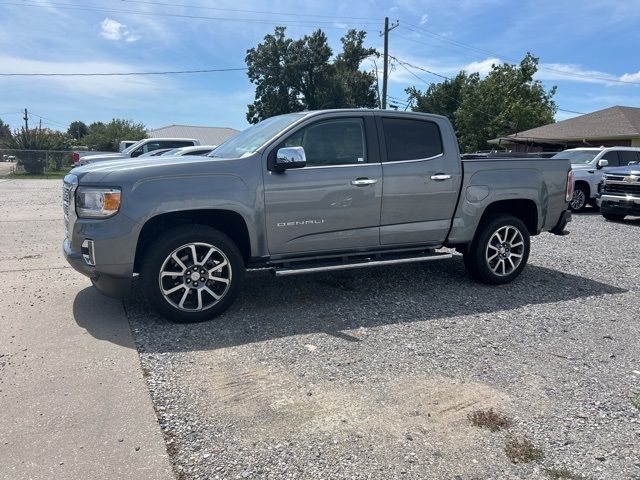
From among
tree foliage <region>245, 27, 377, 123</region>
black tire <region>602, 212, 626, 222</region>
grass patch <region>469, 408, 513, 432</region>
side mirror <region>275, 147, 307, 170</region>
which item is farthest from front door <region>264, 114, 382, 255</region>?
tree foliage <region>245, 27, 377, 123</region>

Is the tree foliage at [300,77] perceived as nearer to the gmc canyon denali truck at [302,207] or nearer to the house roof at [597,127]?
the house roof at [597,127]

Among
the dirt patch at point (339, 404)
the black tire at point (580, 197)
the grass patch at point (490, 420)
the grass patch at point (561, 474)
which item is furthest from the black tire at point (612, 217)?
the grass patch at point (561, 474)

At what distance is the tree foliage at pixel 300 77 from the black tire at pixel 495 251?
47.3 m

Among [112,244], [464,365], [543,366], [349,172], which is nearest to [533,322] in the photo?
[543,366]

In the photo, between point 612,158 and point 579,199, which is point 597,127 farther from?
point 579,199

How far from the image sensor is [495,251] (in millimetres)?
6242

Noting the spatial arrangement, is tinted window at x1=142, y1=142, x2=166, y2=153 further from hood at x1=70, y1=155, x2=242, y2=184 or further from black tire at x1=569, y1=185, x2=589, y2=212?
hood at x1=70, y1=155, x2=242, y2=184

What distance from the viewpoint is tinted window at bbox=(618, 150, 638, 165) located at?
15883 millimetres

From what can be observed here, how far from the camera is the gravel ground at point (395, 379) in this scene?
9.55 feet

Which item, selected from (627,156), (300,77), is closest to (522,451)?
(627,156)

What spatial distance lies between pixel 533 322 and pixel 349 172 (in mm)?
2321

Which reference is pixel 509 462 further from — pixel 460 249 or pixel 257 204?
pixel 460 249

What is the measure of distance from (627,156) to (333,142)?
14.1 meters

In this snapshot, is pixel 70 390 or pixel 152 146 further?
pixel 152 146
